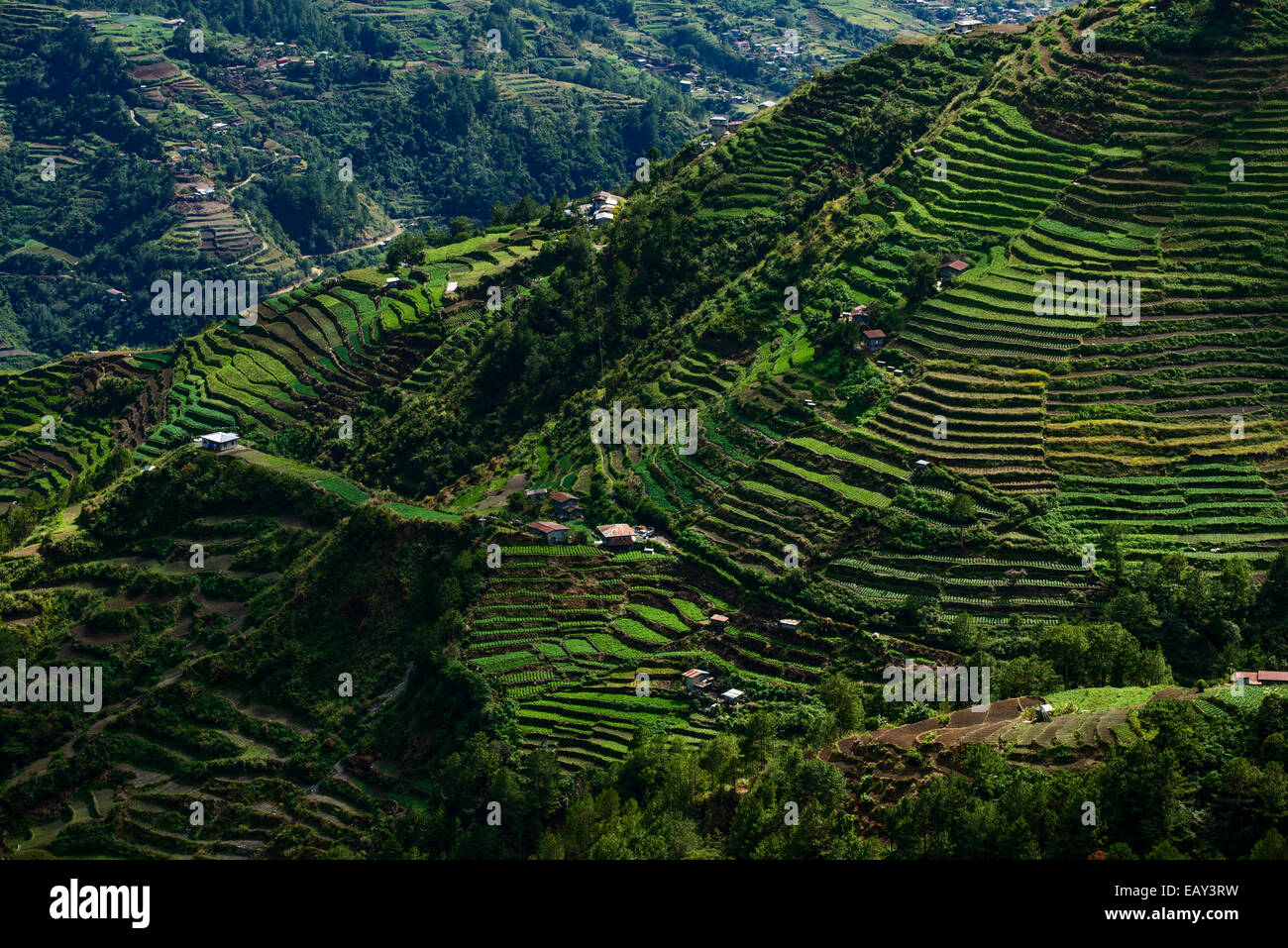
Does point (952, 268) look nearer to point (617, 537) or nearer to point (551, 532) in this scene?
point (617, 537)

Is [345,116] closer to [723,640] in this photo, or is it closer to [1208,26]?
[1208,26]

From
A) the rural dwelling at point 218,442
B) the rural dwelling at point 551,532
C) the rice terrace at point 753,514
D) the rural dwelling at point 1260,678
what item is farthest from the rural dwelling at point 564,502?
the rural dwelling at point 1260,678

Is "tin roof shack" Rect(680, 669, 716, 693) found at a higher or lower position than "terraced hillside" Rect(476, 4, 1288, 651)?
lower

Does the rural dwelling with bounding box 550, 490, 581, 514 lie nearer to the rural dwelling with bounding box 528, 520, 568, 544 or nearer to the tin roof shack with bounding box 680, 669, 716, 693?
the rural dwelling with bounding box 528, 520, 568, 544

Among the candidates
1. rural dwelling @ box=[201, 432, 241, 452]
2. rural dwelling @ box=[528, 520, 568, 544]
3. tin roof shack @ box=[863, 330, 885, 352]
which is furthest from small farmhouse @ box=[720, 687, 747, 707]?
rural dwelling @ box=[201, 432, 241, 452]

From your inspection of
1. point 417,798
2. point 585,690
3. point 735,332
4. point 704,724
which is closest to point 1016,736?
point 704,724

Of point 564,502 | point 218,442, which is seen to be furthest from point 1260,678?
point 218,442
